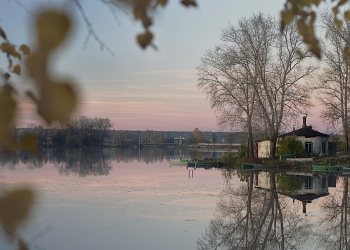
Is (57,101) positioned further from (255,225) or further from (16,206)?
(255,225)

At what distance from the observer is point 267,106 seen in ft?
114

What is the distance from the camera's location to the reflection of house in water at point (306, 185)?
1812cm

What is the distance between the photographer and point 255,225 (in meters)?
13.0

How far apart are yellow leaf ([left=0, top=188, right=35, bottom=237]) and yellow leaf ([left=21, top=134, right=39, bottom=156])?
168 mm

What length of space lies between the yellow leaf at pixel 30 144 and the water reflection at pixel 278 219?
31.1 ft

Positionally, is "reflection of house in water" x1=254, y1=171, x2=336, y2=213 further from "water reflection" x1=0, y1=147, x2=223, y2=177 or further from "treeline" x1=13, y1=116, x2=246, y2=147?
"treeline" x1=13, y1=116, x2=246, y2=147

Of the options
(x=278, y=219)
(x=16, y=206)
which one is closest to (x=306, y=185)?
(x=278, y=219)

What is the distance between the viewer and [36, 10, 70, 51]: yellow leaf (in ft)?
3.06

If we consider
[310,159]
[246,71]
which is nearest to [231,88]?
[246,71]

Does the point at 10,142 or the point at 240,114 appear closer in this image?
the point at 10,142

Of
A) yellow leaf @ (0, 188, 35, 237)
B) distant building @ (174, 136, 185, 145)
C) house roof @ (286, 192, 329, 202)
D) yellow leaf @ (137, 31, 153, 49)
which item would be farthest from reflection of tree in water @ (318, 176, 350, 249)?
distant building @ (174, 136, 185, 145)

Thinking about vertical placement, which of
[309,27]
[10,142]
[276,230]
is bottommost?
[276,230]

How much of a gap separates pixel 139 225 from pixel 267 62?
23.9 meters

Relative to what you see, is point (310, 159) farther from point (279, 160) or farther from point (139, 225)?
point (139, 225)
